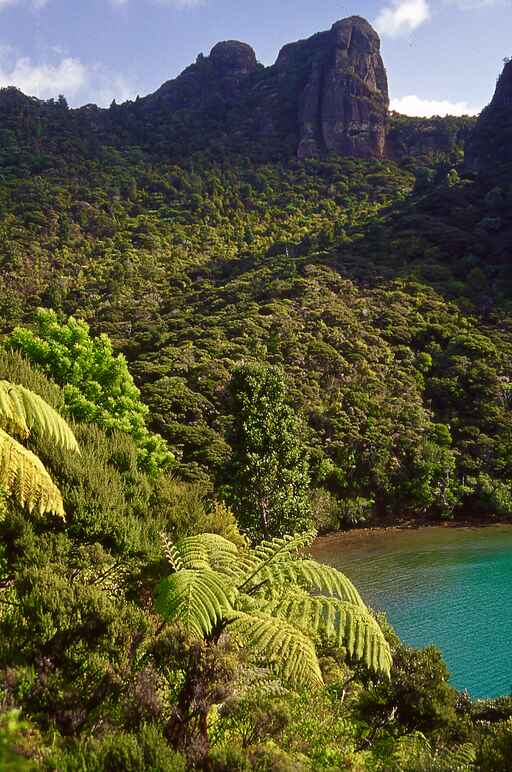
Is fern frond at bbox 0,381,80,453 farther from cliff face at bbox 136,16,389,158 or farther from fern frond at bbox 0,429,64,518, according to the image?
cliff face at bbox 136,16,389,158

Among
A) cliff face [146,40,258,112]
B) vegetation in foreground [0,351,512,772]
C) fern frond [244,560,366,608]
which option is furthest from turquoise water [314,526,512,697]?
cliff face [146,40,258,112]

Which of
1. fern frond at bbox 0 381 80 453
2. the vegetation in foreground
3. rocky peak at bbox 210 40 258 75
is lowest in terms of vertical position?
the vegetation in foreground

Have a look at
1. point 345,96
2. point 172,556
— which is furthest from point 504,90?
point 172,556

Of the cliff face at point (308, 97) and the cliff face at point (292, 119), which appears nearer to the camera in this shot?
the cliff face at point (292, 119)

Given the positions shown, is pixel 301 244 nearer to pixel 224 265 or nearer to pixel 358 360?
pixel 224 265

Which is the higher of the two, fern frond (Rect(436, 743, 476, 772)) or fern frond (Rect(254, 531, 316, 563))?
fern frond (Rect(254, 531, 316, 563))

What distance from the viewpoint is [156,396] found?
969 inches

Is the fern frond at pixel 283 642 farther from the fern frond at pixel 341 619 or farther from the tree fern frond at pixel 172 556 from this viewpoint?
the tree fern frond at pixel 172 556

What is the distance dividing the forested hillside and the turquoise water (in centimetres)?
209

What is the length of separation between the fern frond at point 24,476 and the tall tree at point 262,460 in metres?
10.5

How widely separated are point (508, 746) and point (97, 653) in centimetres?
351

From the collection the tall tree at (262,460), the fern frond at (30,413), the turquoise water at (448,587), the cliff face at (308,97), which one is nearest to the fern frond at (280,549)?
the fern frond at (30,413)

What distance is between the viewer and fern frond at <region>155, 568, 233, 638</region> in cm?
377

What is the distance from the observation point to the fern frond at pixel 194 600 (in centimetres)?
377
